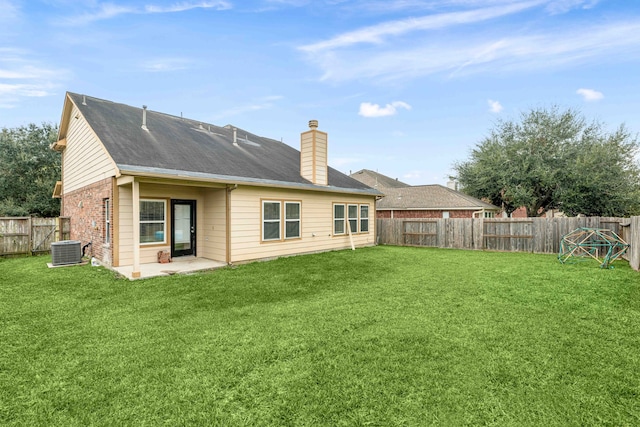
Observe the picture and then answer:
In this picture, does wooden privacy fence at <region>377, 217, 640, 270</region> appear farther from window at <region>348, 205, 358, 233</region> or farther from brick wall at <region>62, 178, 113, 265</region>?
brick wall at <region>62, 178, 113, 265</region>

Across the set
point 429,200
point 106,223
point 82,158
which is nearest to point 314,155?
point 106,223

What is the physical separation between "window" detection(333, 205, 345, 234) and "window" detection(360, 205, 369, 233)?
131 centimetres

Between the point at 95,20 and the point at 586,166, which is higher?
the point at 95,20

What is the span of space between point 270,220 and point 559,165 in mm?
16888

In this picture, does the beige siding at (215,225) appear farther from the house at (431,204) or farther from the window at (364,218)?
the house at (431,204)

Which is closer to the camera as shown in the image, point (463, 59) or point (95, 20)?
point (95, 20)

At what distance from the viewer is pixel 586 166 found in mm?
16094

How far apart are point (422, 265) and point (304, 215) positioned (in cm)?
423

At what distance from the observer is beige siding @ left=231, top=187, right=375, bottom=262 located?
8.80 m

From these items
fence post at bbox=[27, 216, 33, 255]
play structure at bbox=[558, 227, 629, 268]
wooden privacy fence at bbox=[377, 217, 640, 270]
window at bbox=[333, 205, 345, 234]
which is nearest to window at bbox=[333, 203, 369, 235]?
window at bbox=[333, 205, 345, 234]

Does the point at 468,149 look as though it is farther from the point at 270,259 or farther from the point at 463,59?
the point at 270,259

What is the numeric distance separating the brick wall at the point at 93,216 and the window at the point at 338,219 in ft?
23.8

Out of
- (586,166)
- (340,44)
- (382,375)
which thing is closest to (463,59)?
(340,44)

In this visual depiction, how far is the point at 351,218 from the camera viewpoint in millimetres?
13039
